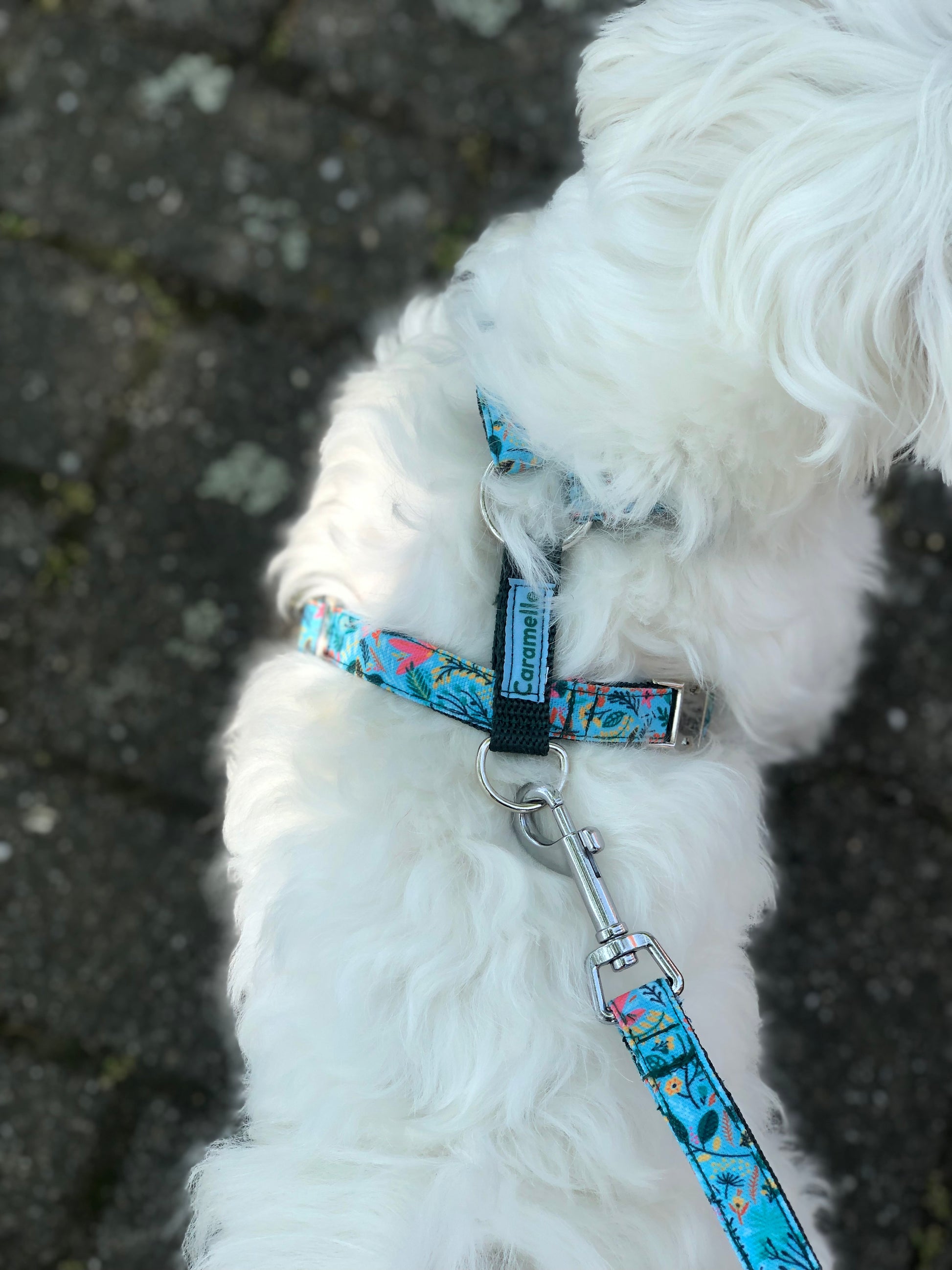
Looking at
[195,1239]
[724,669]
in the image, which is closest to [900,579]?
[724,669]

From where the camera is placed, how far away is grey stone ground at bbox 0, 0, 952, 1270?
6.86 ft

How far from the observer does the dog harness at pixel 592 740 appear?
106cm

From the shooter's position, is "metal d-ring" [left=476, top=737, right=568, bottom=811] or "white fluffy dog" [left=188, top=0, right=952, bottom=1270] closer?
"white fluffy dog" [left=188, top=0, right=952, bottom=1270]

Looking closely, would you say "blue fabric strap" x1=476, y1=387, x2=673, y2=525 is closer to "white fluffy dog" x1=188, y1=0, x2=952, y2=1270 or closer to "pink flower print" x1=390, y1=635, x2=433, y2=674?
"white fluffy dog" x1=188, y1=0, x2=952, y2=1270

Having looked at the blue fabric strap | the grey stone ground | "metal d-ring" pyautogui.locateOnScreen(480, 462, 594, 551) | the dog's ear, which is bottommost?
the grey stone ground

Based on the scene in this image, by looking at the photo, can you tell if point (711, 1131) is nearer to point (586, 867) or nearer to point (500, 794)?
point (586, 867)

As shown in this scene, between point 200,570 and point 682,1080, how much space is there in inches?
63.3

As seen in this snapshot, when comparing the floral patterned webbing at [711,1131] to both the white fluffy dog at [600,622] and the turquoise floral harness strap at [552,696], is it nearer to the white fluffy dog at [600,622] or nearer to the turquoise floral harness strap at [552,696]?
the white fluffy dog at [600,622]

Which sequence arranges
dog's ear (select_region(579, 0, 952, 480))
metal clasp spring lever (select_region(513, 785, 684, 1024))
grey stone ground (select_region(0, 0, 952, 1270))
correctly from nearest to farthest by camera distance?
dog's ear (select_region(579, 0, 952, 480)) → metal clasp spring lever (select_region(513, 785, 684, 1024)) → grey stone ground (select_region(0, 0, 952, 1270))

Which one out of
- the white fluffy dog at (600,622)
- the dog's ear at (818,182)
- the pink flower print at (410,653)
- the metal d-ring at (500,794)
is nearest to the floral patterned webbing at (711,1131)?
the white fluffy dog at (600,622)

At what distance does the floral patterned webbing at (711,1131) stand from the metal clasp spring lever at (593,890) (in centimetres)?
3

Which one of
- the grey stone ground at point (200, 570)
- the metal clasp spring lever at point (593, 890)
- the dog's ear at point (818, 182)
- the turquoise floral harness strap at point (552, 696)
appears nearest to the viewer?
the dog's ear at point (818, 182)

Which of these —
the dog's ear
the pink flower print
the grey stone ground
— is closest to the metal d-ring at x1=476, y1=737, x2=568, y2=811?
the pink flower print

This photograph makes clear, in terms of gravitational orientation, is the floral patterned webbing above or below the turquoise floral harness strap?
below
